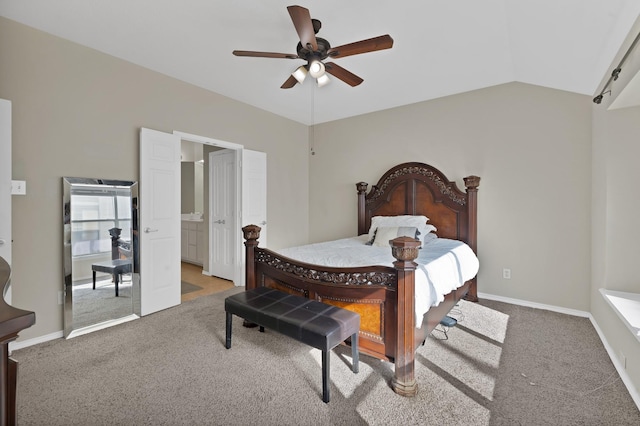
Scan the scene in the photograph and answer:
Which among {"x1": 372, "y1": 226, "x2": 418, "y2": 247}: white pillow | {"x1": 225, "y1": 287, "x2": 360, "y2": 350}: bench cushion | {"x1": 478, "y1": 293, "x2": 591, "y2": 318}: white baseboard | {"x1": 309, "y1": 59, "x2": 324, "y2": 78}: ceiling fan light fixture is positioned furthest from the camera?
{"x1": 372, "y1": 226, "x2": 418, "y2": 247}: white pillow

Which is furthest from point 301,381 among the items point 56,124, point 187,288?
point 56,124

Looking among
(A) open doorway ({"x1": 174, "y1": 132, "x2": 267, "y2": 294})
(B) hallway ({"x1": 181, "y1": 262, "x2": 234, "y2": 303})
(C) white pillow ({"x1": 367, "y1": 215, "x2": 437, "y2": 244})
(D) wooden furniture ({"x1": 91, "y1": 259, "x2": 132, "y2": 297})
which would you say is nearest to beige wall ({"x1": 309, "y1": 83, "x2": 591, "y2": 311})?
(C) white pillow ({"x1": 367, "y1": 215, "x2": 437, "y2": 244})

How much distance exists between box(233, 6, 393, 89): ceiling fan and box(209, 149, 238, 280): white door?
2400 millimetres

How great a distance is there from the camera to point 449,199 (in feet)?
12.7

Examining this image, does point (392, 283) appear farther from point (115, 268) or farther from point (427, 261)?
point (115, 268)

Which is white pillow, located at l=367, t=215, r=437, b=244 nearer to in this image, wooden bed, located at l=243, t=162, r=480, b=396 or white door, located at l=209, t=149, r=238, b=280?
wooden bed, located at l=243, t=162, r=480, b=396

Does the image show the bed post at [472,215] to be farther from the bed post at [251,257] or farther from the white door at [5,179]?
the white door at [5,179]

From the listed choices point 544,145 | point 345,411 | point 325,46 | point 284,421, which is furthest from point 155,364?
point 544,145

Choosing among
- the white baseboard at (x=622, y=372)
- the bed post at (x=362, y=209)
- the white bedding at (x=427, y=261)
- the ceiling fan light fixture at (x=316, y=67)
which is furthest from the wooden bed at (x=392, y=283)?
the ceiling fan light fixture at (x=316, y=67)

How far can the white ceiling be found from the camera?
7.58ft

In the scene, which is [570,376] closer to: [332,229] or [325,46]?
[325,46]

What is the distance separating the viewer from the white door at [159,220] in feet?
10.7

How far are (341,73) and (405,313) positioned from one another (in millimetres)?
2136

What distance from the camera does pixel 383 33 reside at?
2.73m
